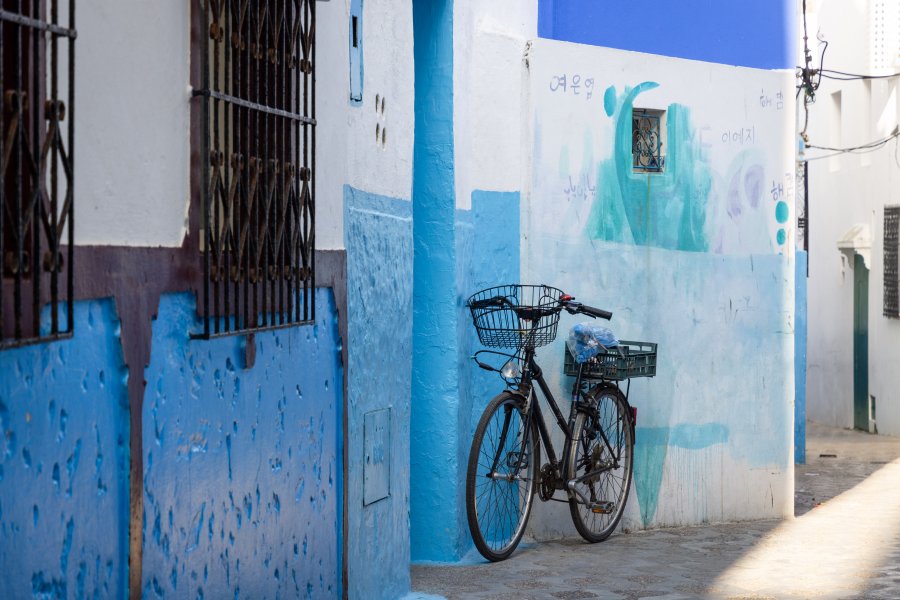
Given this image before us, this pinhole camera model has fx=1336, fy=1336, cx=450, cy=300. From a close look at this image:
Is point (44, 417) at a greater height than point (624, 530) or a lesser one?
greater

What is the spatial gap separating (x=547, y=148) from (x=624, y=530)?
2.65m

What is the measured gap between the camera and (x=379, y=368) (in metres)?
6.20

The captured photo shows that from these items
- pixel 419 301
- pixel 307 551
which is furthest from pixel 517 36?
pixel 307 551

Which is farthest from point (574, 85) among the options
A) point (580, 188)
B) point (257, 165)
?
point (257, 165)

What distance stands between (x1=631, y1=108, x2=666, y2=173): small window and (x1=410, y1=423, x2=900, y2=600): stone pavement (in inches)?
99.4

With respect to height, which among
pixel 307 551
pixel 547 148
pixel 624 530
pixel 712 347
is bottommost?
pixel 624 530

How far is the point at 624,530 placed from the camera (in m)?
9.10

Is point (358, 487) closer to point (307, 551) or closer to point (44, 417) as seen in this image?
point (307, 551)

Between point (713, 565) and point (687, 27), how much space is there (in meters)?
3.88

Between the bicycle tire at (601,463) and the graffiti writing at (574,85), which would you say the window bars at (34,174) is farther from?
the graffiti writing at (574,85)

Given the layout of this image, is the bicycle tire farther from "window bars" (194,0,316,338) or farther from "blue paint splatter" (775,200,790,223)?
"window bars" (194,0,316,338)

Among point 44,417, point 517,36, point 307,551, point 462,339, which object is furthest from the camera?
point 517,36

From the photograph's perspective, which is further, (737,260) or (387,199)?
(737,260)

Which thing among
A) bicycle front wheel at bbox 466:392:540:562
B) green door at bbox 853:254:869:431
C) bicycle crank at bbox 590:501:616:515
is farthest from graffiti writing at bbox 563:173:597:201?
green door at bbox 853:254:869:431
